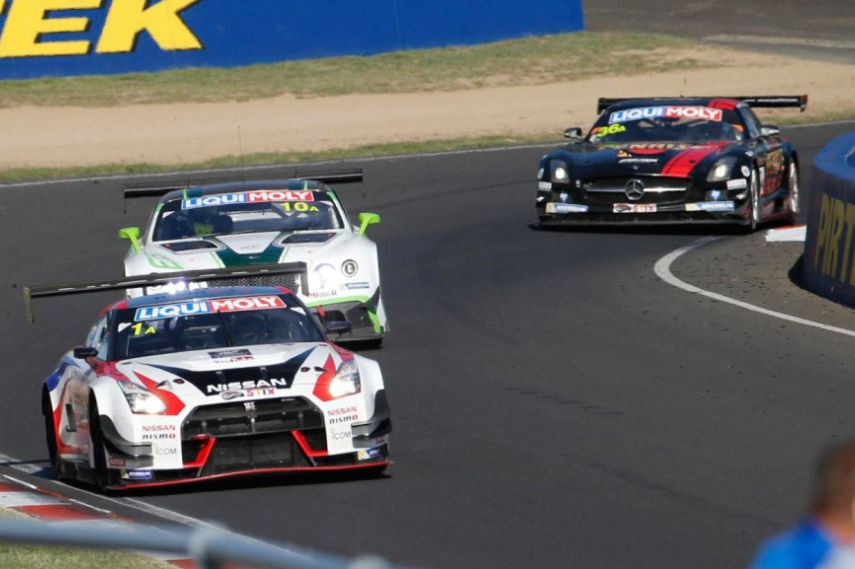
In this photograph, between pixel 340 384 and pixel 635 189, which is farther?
pixel 635 189

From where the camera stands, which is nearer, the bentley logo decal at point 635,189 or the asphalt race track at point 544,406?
the asphalt race track at point 544,406

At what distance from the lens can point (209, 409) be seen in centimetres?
932

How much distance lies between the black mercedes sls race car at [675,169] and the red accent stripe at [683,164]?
10 mm

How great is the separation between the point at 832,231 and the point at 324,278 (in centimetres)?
435

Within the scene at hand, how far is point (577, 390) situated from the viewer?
39.0 feet

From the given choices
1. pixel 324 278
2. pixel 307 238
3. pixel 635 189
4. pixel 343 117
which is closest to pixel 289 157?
pixel 343 117

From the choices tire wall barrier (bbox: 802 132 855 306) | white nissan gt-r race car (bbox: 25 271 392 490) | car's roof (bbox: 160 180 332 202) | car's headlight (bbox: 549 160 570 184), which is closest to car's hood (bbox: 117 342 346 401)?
white nissan gt-r race car (bbox: 25 271 392 490)

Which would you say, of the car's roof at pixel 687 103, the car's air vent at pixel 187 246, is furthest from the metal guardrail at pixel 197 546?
the car's roof at pixel 687 103

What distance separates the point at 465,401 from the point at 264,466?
2.69 m

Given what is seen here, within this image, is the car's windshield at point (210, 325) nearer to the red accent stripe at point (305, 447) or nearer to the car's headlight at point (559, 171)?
the red accent stripe at point (305, 447)

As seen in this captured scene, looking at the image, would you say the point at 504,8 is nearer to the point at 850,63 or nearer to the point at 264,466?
the point at 850,63

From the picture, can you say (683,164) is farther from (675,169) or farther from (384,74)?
(384,74)

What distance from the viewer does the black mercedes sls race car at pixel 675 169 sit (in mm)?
18859

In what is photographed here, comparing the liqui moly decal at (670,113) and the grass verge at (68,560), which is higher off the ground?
the liqui moly decal at (670,113)
